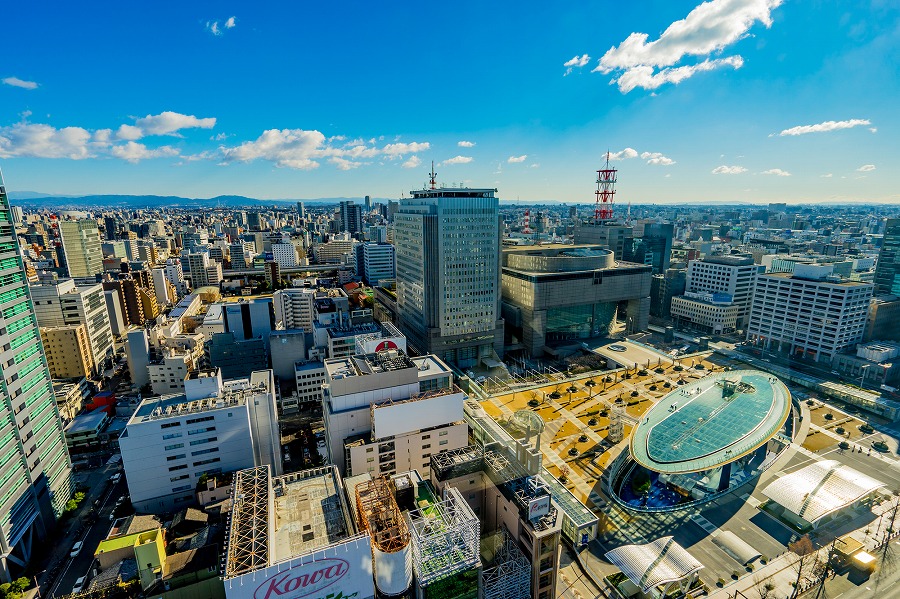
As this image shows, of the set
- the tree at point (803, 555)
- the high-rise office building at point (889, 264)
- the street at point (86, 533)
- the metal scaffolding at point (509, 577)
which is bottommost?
the street at point (86, 533)

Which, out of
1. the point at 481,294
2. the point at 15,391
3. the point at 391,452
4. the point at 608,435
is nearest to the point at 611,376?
the point at 608,435

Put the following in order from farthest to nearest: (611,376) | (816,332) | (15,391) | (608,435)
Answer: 1. (816,332)
2. (611,376)
3. (608,435)
4. (15,391)

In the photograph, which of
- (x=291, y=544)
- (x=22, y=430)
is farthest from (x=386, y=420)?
(x=22, y=430)

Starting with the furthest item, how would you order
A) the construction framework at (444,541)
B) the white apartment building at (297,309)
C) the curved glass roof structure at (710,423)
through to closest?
1. the white apartment building at (297,309)
2. the curved glass roof structure at (710,423)
3. the construction framework at (444,541)

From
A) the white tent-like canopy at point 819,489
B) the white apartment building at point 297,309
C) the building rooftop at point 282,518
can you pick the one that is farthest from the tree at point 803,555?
the white apartment building at point 297,309

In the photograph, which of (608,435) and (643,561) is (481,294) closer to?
(608,435)

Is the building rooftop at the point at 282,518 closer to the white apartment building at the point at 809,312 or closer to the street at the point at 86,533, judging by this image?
the street at the point at 86,533

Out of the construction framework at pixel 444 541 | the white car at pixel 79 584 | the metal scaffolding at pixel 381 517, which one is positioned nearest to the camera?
the metal scaffolding at pixel 381 517

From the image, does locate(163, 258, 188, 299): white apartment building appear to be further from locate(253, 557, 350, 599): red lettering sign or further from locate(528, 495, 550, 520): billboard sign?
locate(528, 495, 550, 520): billboard sign
